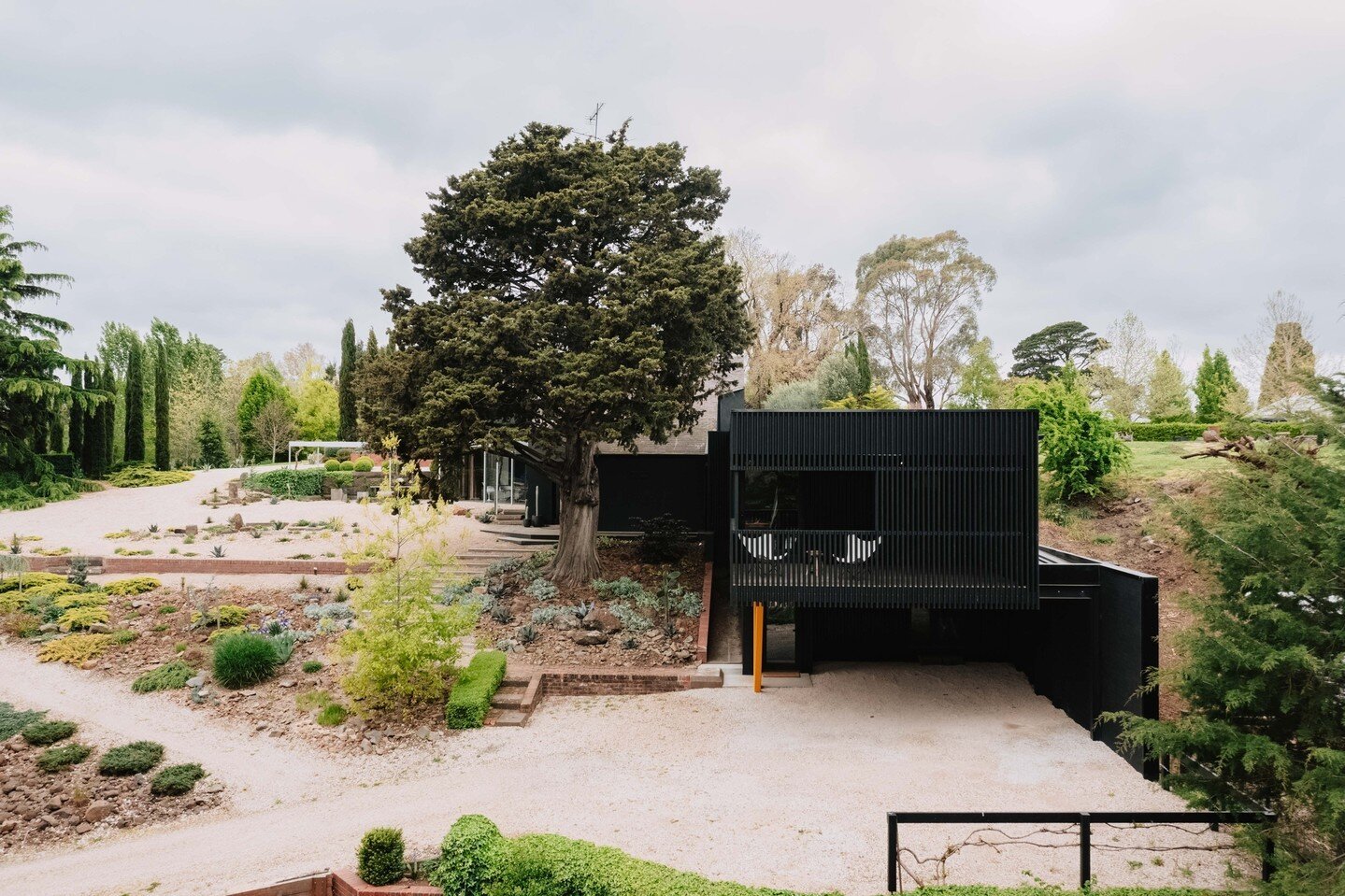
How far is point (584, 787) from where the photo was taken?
898cm

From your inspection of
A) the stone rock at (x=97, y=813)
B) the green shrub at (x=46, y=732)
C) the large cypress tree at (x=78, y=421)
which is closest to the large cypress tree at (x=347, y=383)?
the large cypress tree at (x=78, y=421)

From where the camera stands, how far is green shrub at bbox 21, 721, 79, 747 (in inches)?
406

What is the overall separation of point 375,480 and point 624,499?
546 inches

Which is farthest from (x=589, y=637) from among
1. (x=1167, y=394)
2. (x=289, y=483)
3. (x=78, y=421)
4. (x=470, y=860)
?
(x=1167, y=394)

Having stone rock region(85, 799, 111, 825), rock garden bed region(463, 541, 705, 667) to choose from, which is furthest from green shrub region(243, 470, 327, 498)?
stone rock region(85, 799, 111, 825)

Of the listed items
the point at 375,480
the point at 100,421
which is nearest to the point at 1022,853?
the point at 375,480

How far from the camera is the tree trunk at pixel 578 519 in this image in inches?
635

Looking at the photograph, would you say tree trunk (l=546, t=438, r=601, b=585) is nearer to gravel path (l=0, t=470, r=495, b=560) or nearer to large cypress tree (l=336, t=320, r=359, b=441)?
gravel path (l=0, t=470, r=495, b=560)

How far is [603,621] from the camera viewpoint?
1453cm

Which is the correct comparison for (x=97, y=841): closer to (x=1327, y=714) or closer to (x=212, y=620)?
Result: (x=212, y=620)

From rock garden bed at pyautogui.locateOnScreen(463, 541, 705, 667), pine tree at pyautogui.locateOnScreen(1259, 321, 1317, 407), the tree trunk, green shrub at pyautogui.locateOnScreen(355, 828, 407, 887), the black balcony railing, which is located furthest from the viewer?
pine tree at pyautogui.locateOnScreen(1259, 321, 1317, 407)

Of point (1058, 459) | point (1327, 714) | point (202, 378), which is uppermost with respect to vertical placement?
point (202, 378)

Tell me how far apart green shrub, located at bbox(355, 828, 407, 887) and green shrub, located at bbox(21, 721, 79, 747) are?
699 centimetres

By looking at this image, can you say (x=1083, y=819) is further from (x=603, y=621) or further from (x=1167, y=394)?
(x=1167, y=394)
